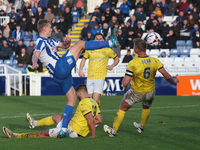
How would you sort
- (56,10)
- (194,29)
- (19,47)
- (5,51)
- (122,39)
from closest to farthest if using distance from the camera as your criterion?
1. (194,29)
2. (122,39)
3. (19,47)
4. (5,51)
5. (56,10)

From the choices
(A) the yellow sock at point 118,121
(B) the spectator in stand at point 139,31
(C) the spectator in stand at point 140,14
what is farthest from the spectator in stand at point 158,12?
(A) the yellow sock at point 118,121

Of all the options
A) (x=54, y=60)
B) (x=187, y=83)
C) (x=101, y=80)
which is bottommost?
(x=187, y=83)

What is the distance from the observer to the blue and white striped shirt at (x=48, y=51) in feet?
25.7

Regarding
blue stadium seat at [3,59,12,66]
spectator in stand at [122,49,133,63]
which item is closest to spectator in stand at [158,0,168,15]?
spectator in stand at [122,49,133,63]

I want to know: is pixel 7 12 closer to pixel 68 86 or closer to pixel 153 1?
pixel 153 1

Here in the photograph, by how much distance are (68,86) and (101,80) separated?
238 cm

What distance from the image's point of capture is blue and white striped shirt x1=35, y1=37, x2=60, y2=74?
308 inches

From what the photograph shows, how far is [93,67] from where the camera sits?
402 inches

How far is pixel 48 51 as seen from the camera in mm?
7918

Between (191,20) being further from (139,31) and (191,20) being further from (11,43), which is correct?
(11,43)

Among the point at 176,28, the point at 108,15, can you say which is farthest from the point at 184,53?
the point at 108,15

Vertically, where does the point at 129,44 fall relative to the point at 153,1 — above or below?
below

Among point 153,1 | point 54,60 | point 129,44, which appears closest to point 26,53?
point 129,44

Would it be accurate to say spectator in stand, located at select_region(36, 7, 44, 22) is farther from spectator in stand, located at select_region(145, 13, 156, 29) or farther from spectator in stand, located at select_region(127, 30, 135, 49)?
spectator in stand, located at select_region(145, 13, 156, 29)
